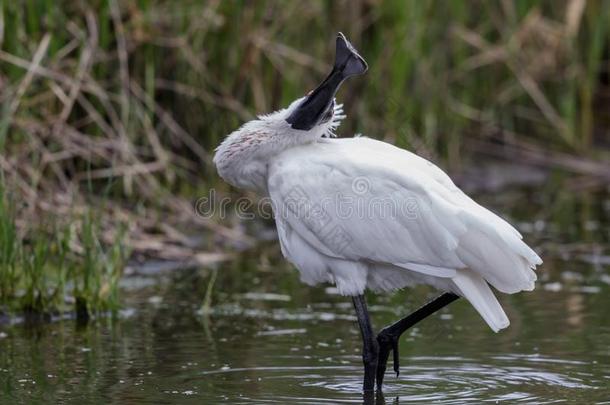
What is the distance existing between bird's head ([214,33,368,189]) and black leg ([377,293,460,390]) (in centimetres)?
93

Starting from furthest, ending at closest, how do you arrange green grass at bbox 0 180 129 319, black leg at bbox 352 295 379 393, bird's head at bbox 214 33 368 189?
green grass at bbox 0 180 129 319 < bird's head at bbox 214 33 368 189 < black leg at bbox 352 295 379 393

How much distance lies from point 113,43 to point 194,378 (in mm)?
4414

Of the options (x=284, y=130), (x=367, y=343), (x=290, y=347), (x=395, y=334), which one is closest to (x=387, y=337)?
(x=395, y=334)

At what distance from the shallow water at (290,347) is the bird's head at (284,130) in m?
0.96

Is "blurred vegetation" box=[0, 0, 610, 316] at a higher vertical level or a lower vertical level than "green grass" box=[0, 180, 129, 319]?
higher

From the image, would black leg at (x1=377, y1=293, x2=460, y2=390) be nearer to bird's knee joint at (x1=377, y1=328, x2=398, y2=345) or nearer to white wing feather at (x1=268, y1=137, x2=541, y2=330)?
bird's knee joint at (x1=377, y1=328, x2=398, y2=345)

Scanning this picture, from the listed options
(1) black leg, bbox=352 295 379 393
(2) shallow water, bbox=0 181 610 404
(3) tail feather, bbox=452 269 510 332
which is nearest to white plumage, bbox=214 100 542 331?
(3) tail feather, bbox=452 269 510 332

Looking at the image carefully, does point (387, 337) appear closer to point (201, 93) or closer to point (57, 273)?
point (57, 273)

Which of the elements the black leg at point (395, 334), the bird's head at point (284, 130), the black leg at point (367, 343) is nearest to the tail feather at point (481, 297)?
the black leg at point (395, 334)

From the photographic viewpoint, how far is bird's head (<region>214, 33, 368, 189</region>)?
20.5ft

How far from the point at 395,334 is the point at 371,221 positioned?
2.10 ft

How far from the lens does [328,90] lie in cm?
632

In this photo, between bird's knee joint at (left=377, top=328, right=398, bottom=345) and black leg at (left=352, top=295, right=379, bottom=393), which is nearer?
black leg at (left=352, top=295, right=379, bottom=393)

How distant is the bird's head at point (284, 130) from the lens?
6254 mm
